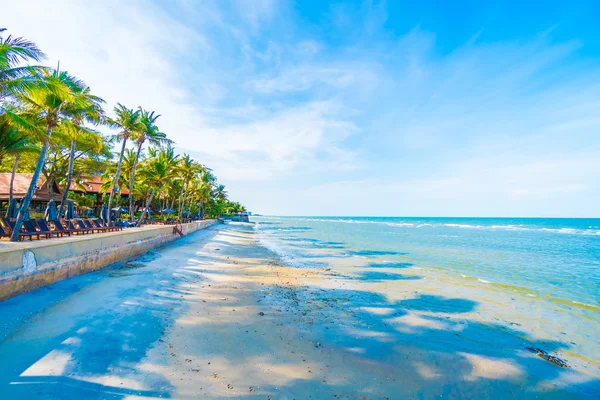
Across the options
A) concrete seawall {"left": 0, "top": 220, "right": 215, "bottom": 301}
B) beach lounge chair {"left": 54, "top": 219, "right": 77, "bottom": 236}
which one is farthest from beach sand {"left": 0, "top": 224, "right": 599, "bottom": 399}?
beach lounge chair {"left": 54, "top": 219, "right": 77, "bottom": 236}

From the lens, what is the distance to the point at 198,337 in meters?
5.45

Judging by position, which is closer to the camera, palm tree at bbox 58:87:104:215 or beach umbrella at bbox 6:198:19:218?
palm tree at bbox 58:87:104:215

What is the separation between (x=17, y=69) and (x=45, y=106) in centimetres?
311

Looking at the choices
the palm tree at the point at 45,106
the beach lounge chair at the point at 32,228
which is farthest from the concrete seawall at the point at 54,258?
the palm tree at the point at 45,106

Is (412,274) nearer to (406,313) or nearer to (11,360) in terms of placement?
(406,313)

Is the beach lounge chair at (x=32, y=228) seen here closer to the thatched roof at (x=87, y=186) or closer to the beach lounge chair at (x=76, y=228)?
the beach lounge chair at (x=76, y=228)

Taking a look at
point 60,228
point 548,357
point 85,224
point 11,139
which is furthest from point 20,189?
point 548,357

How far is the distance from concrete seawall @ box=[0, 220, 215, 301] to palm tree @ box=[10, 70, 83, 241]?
2.38m

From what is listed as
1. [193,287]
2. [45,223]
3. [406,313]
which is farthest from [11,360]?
[45,223]

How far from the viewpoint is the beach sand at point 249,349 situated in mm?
3982

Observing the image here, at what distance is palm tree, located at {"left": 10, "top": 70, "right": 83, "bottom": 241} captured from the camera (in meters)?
9.02

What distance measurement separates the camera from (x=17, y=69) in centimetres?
867

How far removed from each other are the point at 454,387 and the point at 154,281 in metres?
8.90

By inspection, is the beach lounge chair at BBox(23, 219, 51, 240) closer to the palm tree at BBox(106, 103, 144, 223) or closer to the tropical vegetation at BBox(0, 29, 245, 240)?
the tropical vegetation at BBox(0, 29, 245, 240)
